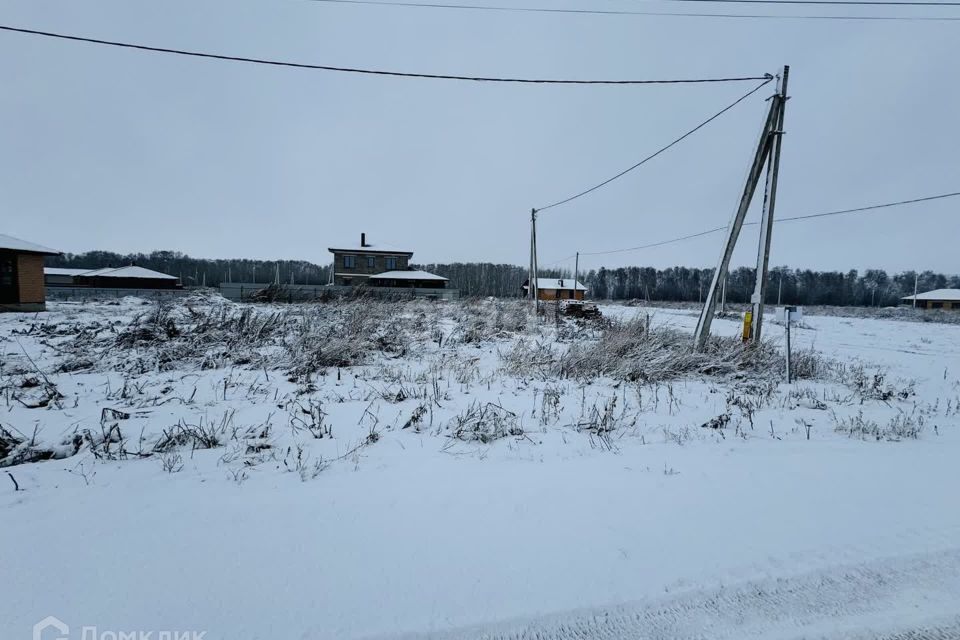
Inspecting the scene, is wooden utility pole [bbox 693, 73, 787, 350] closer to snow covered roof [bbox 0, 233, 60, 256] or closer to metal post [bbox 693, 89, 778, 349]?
metal post [bbox 693, 89, 778, 349]

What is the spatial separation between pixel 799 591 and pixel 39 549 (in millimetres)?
3918

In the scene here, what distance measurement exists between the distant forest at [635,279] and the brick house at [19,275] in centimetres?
5612

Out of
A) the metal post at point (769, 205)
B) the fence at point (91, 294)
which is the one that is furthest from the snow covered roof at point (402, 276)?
the metal post at point (769, 205)

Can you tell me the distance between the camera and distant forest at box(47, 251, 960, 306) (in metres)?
75.8

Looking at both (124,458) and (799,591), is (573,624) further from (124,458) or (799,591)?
(124,458)

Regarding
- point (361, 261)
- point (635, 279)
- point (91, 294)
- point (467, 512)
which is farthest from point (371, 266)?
point (635, 279)

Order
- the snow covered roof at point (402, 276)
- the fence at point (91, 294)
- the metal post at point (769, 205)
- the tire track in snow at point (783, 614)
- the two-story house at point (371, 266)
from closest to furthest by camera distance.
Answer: the tire track in snow at point (783, 614), the metal post at point (769, 205), the fence at point (91, 294), the snow covered roof at point (402, 276), the two-story house at point (371, 266)

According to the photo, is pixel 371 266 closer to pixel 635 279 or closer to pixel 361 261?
pixel 361 261

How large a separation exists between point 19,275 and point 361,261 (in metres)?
28.2

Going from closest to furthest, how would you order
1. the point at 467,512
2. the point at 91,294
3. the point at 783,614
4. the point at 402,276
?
1. the point at 783,614
2. the point at 467,512
3. the point at 91,294
4. the point at 402,276

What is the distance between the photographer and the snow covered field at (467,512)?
176 centimetres

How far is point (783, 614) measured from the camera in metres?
1.80

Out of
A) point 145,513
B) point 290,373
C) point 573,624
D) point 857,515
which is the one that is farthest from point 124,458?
point 857,515

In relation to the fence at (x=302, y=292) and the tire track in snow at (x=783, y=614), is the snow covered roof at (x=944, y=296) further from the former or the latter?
the tire track in snow at (x=783, y=614)
